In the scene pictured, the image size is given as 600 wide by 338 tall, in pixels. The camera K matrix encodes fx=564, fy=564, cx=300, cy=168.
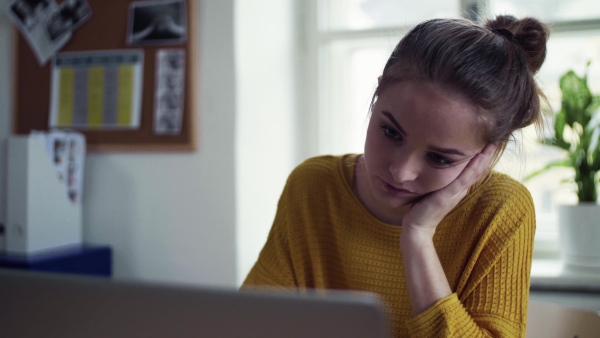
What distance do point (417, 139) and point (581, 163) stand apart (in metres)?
1.02

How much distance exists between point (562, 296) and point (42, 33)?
1910mm

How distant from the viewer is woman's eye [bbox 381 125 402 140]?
2.87ft

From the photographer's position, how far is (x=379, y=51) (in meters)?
2.08

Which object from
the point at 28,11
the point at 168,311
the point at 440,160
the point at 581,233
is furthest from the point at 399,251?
the point at 28,11

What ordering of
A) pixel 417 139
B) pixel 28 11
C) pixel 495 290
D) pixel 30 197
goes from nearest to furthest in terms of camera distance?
pixel 417 139 → pixel 495 290 → pixel 30 197 → pixel 28 11

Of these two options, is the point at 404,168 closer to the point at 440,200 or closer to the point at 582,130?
the point at 440,200

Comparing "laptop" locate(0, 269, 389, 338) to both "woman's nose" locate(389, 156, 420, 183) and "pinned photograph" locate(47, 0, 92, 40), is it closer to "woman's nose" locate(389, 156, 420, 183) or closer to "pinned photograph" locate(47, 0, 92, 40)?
"woman's nose" locate(389, 156, 420, 183)

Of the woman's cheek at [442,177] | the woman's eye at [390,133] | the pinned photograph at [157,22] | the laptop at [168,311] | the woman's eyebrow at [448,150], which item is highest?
the pinned photograph at [157,22]

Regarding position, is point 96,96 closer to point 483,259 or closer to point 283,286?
point 283,286

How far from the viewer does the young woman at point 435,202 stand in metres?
0.86

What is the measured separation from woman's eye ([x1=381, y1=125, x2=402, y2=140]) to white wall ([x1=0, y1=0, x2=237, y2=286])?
95 cm

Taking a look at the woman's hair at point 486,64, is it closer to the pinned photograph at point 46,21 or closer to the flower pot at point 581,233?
the flower pot at point 581,233

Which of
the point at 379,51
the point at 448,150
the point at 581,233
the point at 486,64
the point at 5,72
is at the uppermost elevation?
the point at 379,51

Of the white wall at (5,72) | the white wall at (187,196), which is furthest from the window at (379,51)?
the white wall at (5,72)
